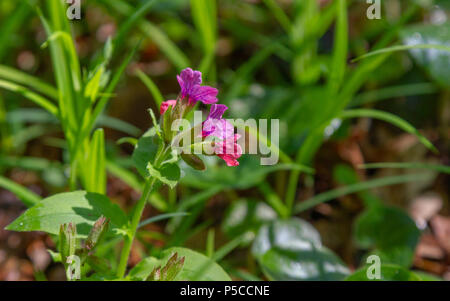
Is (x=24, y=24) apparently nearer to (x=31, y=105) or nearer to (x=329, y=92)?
(x=31, y=105)

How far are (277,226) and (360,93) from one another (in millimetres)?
833

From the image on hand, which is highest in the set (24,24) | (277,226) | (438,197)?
(24,24)

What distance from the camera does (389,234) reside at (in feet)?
4.61

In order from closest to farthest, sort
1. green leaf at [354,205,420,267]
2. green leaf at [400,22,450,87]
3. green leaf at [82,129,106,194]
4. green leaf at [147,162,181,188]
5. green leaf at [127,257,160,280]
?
1. green leaf at [147,162,181,188]
2. green leaf at [127,257,160,280]
3. green leaf at [82,129,106,194]
4. green leaf at [354,205,420,267]
5. green leaf at [400,22,450,87]

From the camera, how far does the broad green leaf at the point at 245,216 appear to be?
4.94 ft

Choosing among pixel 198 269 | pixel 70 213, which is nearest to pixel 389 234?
pixel 198 269

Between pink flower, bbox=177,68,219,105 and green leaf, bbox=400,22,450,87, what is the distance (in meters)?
0.85

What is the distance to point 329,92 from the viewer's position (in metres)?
1.47

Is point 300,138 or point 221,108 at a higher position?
point 300,138

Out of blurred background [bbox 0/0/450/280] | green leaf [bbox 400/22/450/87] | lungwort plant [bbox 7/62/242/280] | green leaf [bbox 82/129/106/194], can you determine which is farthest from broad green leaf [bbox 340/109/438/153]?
green leaf [bbox 82/129/106/194]

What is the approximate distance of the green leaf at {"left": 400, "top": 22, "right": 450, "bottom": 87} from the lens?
1493mm

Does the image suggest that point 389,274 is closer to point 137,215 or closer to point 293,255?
point 293,255

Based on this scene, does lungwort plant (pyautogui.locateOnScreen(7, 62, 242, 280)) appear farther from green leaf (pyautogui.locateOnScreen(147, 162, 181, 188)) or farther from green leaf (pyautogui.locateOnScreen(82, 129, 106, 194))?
green leaf (pyautogui.locateOnScreen(82, 129, 106, 194))
